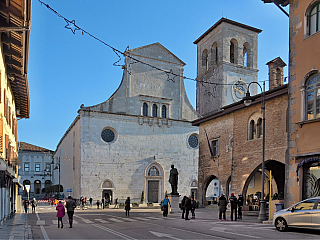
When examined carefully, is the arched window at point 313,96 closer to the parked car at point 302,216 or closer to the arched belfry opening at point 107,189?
the parked car at point 302,216

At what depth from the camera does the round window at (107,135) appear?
128ft

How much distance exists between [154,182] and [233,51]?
2186 centimetres

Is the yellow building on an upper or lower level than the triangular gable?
lower

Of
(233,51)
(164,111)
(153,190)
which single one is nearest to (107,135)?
(164,111)

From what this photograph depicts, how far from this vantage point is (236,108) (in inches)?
959

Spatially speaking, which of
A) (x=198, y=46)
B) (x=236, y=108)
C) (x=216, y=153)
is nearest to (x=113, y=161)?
(x=216, y=153)

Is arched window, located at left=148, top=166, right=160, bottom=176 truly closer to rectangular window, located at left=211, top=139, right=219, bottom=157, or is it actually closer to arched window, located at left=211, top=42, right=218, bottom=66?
rectangular window, located at left=211, top=139, right=219, bottom=157

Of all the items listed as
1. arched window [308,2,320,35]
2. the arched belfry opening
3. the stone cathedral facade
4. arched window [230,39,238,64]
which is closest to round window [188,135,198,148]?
the stone cathedral facade

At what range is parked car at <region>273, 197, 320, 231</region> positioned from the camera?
1086 centimetres

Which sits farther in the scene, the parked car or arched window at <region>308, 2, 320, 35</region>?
arched window at <region>308, 2, 320, 35</region>

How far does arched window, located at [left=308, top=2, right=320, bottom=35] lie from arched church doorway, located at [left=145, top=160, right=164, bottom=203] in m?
28.9

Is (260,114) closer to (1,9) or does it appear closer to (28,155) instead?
(1,9)

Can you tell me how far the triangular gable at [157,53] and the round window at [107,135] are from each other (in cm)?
993

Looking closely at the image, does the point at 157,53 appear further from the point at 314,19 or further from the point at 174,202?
the point at 314,19
